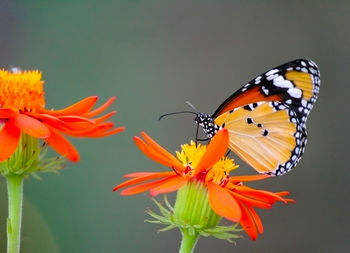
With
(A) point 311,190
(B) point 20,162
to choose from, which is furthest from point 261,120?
(A) point 311,190

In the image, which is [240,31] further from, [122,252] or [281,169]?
[281,169]

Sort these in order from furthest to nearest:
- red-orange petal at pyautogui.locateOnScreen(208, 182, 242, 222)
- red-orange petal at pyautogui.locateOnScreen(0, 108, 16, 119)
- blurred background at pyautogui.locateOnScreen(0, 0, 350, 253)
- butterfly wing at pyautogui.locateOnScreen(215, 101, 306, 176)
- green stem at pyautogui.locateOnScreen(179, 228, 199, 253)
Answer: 1. blurred background at pyautogui.locateOnScreen(0, 0, 350, 253)
2. butterfly wing at pyautogui.locateOnScreen(215, 101, 306, 176)
3. red-orange petal at pyautogui.locateOnScreen(0, 108, 16, 119)
4. green stem at pyautogui.locateOnScreen(179, 228, 199, 253)
5. red-orange petal at pyautogui.locateOnScreen(208, 182, 242, 222)

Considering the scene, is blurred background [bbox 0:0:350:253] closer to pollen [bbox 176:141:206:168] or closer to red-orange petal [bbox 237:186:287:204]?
pollen [bbox 176:141:206:168]

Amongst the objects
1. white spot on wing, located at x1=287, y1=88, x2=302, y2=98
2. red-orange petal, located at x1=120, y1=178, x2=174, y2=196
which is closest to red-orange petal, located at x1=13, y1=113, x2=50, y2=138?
red-orange petal, located at x1=120, y1=178, x2=174, y2=196

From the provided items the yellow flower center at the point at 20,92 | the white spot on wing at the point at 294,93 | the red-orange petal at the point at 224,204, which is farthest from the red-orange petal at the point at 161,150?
the white spot on wing at the point at 294,93

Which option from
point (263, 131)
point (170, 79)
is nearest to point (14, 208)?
point (263, 131)
